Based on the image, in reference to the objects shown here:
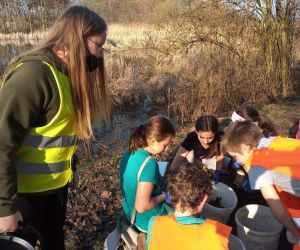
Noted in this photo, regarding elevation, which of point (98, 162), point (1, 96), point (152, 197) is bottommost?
point (98, 162)

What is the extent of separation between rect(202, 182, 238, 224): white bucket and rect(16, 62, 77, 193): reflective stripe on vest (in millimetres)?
1483

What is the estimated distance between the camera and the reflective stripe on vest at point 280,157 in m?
2.09

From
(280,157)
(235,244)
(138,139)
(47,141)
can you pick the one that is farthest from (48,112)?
(235,244)

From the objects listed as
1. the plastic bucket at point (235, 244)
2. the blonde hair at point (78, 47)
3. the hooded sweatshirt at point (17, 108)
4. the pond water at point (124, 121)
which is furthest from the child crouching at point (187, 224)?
the pond water at point (124, 121)

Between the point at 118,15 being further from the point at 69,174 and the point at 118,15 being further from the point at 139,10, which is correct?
the point at 69,174

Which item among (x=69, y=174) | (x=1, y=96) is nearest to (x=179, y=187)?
(x=69, y=174)

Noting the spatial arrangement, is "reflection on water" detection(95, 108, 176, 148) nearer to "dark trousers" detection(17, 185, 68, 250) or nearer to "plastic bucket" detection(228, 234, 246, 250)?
"plastic bucket" detection(228, 234, 246, 250)

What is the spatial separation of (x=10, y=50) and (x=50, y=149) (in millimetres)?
13573

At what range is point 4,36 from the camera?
15.1 metres

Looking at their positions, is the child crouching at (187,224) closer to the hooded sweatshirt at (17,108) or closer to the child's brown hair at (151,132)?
the child's brown hair at (151,132)

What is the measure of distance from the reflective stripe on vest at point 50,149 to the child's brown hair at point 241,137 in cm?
106

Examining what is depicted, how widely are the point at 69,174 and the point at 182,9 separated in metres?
6.25

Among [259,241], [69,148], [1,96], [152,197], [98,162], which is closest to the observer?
[1,96]

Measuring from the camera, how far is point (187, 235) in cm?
181
